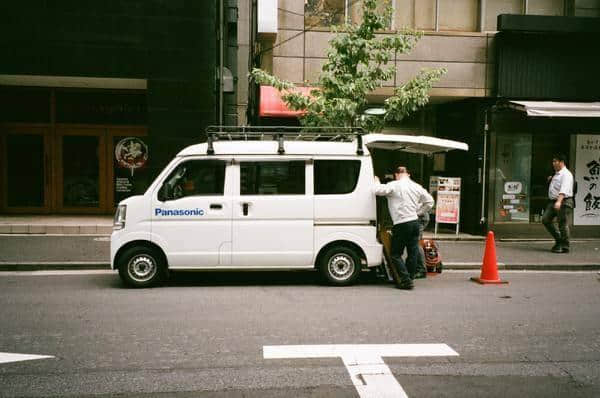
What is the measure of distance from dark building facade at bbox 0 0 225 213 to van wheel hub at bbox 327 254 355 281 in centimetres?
734

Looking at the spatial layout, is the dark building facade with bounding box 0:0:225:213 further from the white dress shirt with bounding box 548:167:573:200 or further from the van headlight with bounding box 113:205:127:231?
the white dress shirt with bounding box 548:167:573:200

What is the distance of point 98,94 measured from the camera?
16.8 m

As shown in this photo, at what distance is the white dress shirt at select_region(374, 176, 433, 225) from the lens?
872 cm

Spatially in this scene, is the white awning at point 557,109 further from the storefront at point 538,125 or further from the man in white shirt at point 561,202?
the man in white shirt at point 561,202

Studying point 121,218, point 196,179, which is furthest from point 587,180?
point 121,218

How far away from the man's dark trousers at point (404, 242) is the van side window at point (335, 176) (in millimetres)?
977

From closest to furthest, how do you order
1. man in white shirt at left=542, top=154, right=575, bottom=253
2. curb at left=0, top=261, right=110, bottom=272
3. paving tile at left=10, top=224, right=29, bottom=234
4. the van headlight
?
the van headlight < curb at left=0, top=261, right=110, bottom=272 < man in white shirt at left=542, top=154, right=575, bottom=253 < paving tile at left=10, top=224, right=29, bottom=234

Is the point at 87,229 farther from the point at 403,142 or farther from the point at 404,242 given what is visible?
the point at 404,242

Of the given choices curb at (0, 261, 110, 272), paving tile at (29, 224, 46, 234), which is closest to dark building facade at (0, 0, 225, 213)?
paving tile at (29, 224, 46, 234)

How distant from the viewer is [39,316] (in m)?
6.93

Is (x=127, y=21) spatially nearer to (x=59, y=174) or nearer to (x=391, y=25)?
(x=59, y=174)

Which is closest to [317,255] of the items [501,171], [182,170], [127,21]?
[182,170]

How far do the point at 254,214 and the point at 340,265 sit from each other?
157cm

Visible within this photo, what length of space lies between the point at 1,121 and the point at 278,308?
1277cm
